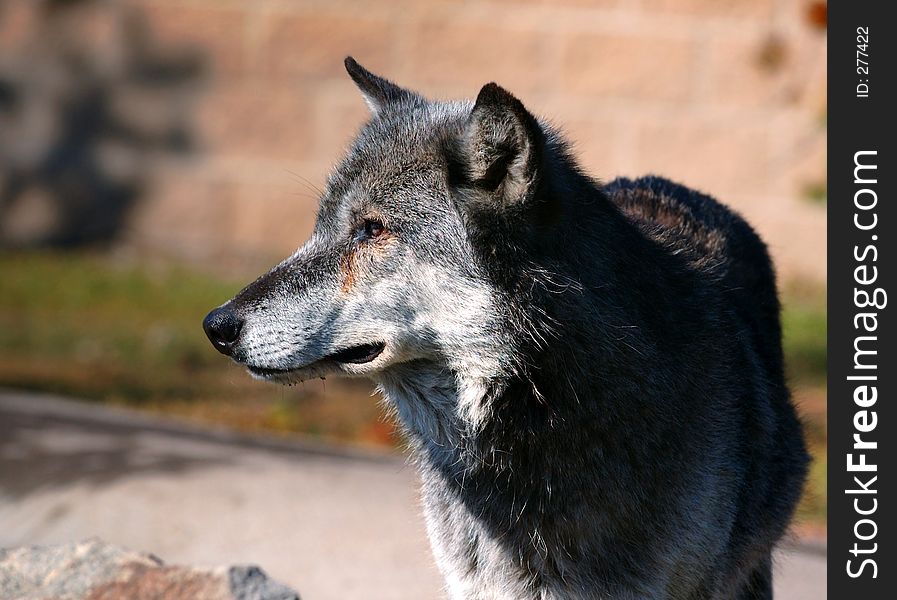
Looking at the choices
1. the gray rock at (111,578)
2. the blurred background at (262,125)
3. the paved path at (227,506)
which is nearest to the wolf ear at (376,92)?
the gray rock at (111,578)

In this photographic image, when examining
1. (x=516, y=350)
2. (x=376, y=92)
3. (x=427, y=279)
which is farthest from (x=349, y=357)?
(x=376, y=92)

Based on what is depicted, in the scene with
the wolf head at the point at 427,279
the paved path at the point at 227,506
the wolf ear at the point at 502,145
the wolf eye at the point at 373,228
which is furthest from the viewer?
the paved path at the point at 227,506

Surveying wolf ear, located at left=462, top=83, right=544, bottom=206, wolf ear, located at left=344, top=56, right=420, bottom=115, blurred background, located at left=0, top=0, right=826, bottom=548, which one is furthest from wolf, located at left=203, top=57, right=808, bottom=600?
blurred background, located at left=0, top=0, right=826, bottom=548

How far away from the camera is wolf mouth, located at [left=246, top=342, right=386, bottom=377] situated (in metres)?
3.61

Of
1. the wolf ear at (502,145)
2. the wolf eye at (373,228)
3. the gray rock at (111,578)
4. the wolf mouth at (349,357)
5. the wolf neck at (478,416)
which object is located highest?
the wolf ear at (502,145)

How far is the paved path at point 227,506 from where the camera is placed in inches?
209

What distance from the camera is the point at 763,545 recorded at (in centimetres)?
427

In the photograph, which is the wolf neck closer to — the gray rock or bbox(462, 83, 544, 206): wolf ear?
bbox(462, 83, 544, 206): wolf ear

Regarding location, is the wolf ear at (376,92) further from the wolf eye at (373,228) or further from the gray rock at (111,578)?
the gray rock at (111,578)

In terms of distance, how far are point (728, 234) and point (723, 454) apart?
1187 millimetres

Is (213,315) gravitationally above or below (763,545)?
above

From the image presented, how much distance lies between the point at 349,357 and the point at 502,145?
77cm
